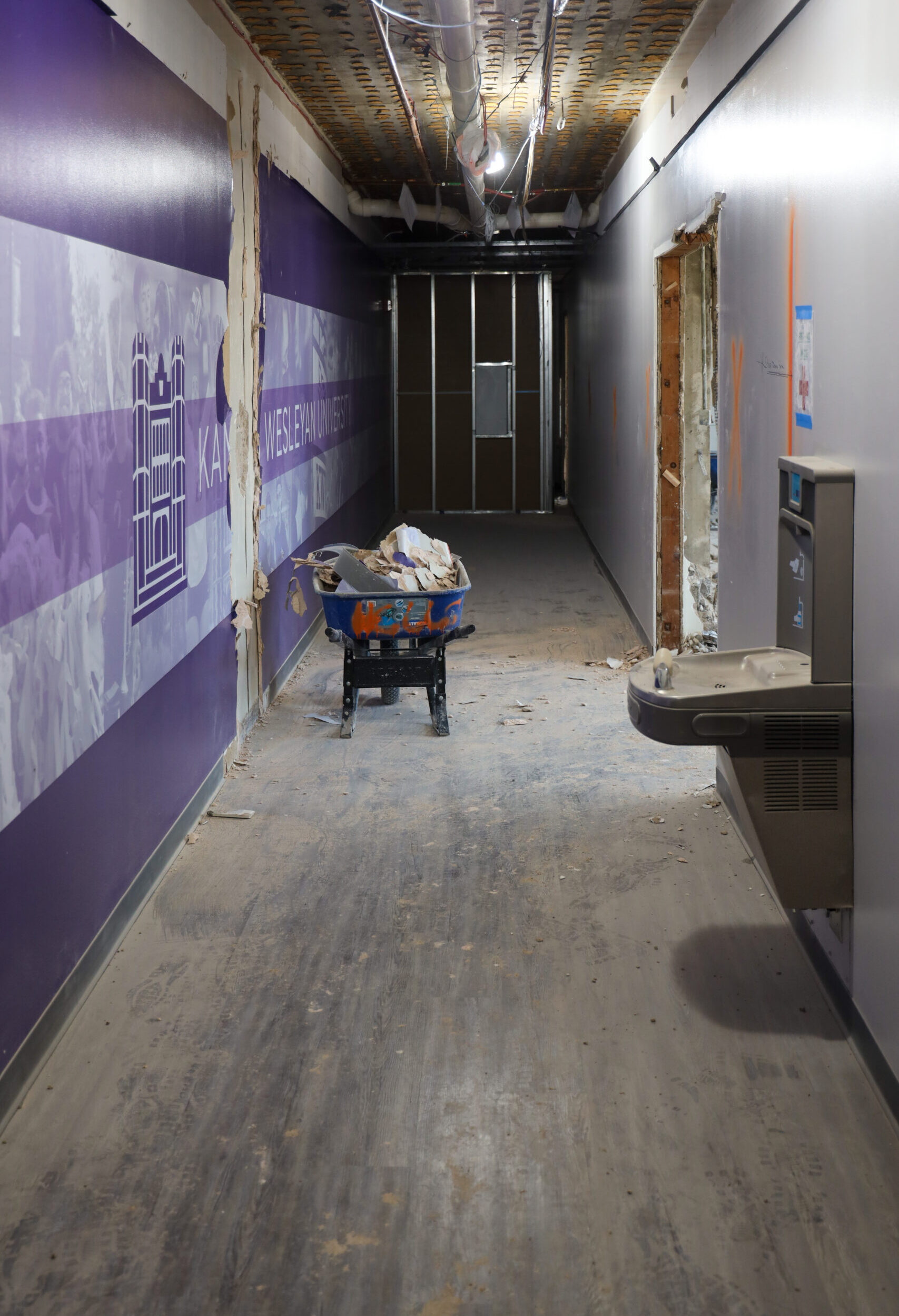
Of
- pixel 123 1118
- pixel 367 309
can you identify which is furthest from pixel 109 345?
pixel 367 309

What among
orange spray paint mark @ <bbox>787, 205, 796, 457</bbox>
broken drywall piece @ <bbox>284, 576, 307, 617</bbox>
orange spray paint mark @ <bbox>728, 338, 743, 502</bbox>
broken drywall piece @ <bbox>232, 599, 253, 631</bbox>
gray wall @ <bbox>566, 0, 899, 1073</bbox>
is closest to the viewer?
gray wall @ <bbox>566, 0, 899, 1073</bbox>

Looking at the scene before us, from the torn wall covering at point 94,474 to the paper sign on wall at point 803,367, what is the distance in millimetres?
1932

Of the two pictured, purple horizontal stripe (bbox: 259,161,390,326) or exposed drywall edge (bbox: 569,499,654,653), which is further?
exposed drywall edge (bbox: 569,499,654,653)

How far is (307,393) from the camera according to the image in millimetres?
7133

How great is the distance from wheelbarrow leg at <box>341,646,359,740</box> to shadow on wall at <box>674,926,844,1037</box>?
7.78ft

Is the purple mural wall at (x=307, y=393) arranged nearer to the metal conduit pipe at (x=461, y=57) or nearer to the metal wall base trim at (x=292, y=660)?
the metal wall base trim at (x=292, y=660)

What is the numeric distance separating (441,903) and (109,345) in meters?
1.94

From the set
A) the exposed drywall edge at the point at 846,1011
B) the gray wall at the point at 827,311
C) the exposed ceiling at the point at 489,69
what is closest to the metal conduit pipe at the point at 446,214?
the exposed ceiling at the point at 489,69

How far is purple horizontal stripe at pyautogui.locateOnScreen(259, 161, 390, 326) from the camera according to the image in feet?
19.0

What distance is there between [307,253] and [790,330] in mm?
4317

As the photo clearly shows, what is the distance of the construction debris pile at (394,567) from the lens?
17.9 ft

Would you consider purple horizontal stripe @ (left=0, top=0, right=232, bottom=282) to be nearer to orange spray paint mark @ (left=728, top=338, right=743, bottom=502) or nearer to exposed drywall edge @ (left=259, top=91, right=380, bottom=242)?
exposed drywall edge @ (left=259, top=91, right=380, bottom=242)

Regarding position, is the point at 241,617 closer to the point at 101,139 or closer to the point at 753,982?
the point at 101,139

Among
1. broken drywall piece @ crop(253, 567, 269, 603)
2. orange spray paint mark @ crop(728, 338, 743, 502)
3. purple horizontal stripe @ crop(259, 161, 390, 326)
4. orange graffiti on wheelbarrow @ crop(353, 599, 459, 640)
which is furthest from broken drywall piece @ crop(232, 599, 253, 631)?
orange spray paint mark @ crop(728, 338, 743, 502)
